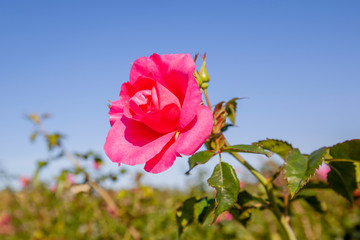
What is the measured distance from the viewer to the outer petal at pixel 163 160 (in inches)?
29.8

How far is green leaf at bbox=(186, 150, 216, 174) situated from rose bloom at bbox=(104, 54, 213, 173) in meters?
0.04

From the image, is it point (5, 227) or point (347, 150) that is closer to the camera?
point (347, 150)

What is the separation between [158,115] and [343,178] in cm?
58

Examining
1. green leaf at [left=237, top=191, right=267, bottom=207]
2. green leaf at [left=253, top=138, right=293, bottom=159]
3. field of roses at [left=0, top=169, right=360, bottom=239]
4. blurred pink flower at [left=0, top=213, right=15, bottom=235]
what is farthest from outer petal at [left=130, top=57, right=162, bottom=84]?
blurred pink flower at [left=0, top=213, right=15, bottom=235]

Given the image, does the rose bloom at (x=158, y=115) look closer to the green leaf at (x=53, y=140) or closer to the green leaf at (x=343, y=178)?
the green leaf at (x=343, y=178)

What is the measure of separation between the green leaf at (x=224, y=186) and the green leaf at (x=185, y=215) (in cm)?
34

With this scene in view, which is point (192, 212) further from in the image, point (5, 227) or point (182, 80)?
point (5, 227)

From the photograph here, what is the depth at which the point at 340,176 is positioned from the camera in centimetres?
91

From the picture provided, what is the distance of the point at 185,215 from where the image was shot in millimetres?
1100

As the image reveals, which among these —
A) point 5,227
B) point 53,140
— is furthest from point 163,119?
point 5,227

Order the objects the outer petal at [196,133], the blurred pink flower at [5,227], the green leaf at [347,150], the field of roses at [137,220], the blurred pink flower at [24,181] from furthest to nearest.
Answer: the blurred pink flower at [24,181]
the blurred pink flower at [5,227]
the field of roses at [137,220]
the green leaf at [347,150]
the outer petal at [196,133]

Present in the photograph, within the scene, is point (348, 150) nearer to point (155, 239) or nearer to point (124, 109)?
point (124, 109)

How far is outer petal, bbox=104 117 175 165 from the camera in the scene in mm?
792

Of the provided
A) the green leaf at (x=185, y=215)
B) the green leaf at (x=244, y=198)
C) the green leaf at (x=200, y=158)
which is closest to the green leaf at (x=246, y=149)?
the green leaf at (x=200, y=158)
